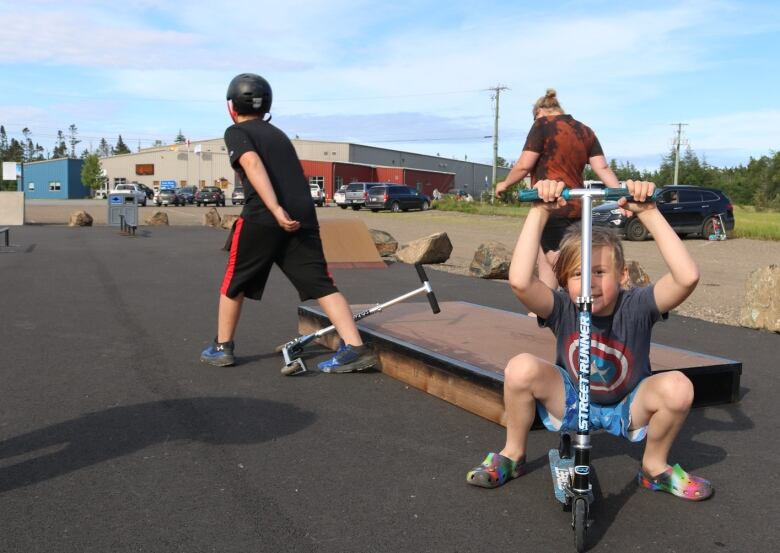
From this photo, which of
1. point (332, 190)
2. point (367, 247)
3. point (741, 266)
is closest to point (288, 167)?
point (367, 247)

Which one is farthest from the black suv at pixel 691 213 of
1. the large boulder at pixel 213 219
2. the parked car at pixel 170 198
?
the parked car at pixel 170 198

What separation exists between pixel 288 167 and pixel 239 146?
34cm

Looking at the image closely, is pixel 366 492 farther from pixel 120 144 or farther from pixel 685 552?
pixel 120 144

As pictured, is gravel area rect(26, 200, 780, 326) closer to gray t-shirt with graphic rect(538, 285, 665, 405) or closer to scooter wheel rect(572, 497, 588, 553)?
gray t-shirt with graphic rect(538, 285, 665, 405)

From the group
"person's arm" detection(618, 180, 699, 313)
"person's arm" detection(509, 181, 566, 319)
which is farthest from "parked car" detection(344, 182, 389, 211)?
"person's arm" detection(618, 180, 699, 313)

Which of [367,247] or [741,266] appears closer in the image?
[367,247]

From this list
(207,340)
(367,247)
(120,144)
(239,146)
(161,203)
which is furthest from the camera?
(120,144)

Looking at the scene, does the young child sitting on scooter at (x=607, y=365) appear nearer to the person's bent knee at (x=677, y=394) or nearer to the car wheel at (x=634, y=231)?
the person's bent knee at (x=677, y=394)

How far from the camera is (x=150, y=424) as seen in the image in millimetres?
3941

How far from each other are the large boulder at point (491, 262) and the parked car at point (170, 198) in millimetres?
48053

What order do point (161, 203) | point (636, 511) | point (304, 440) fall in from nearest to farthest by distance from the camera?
point (636, 511)
point (304, 440)
point (161, 203)

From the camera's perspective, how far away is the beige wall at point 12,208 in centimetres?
2394

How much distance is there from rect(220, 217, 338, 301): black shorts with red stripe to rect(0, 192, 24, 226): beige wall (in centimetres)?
2184

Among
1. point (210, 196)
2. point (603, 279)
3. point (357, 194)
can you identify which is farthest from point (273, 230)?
point (210, 196)
